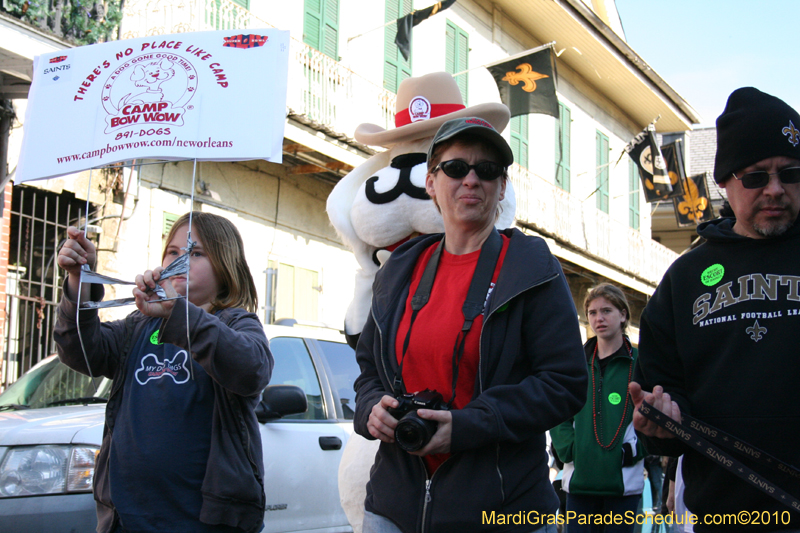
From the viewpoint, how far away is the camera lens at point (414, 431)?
85.3 inches

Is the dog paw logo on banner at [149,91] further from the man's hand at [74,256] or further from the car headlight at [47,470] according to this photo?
the car headlight at [47,470]

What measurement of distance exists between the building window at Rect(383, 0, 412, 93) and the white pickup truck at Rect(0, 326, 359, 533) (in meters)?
9.26

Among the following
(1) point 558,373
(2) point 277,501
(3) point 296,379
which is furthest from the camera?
(3) point 296,379

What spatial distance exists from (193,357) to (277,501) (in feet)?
6.91

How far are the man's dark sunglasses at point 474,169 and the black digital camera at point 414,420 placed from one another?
714 mm

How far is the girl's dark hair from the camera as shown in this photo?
3.11 m

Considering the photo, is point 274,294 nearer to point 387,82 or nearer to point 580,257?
point 387,82

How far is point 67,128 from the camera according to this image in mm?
3119

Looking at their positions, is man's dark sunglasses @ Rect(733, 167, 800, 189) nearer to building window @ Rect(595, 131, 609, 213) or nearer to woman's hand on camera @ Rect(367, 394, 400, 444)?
woman's hand on camera @ Rect(367, 394, 400, 444)

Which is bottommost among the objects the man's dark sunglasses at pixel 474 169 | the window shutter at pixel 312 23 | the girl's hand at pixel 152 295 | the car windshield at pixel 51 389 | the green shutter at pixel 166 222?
the car windshield at pixel 51 389

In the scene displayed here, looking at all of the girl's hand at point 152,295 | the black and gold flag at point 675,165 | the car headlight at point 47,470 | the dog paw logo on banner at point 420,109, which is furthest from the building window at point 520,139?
the girl's hand at point 152,295

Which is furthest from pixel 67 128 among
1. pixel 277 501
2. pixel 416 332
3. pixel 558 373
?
pixel 277 501

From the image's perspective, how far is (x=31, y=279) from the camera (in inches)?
357

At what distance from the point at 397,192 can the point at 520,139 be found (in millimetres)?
14245
